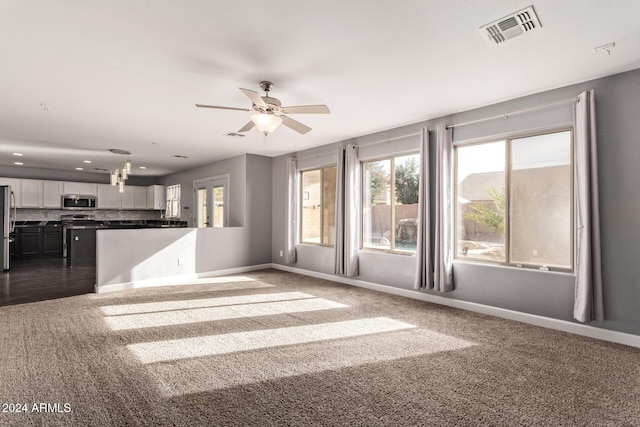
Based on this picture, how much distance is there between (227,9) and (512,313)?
417cm

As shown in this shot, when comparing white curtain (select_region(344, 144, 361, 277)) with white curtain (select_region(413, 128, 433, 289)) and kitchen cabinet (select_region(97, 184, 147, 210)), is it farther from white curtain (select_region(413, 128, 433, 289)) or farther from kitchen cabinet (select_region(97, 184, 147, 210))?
kitchen cabinet (select_region(97, 184, 147, 210))

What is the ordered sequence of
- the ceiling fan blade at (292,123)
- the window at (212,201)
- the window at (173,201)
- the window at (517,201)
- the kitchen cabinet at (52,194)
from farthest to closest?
1. the window at (173,201)
2. the kitchen cabinet at (52,194)
3. the window at (212,201)
4. the window at (517,201)
5. the ceiling fan blade at (292,123)

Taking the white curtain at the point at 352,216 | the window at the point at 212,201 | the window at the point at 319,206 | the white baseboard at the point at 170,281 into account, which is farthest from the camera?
the window at the point at 212,201

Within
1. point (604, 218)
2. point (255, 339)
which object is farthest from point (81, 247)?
point (604, 218)

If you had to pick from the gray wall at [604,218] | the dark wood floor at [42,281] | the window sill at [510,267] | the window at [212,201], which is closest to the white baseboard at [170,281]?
the dark wood floor at [42,281]

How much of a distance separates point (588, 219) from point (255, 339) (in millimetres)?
3480

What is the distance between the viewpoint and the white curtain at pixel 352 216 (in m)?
5.70

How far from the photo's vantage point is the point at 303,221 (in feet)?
23.3

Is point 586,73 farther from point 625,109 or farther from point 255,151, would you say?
point 255,151

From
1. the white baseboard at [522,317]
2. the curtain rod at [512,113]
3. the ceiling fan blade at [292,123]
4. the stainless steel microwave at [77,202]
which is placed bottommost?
the white baseboard at [522,317]

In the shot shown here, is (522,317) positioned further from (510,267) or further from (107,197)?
(107,197)

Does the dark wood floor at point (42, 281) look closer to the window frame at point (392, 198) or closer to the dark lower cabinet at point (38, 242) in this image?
the dark lower cabinet at point (38, 242)

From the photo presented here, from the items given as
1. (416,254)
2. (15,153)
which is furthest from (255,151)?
(15,153)

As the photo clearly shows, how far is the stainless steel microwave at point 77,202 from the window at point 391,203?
8.61 meters
